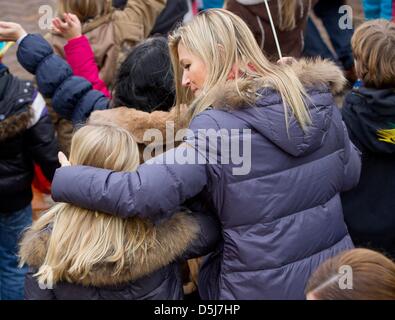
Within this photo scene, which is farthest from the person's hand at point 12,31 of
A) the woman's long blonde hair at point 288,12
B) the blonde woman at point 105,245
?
the woman's long blonde hair at point 288,12

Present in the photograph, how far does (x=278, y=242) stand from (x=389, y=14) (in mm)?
2691

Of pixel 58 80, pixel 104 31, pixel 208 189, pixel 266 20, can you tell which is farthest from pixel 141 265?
pixel 266 20

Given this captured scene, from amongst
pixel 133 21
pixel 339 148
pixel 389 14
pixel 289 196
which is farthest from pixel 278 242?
pixel 389 14

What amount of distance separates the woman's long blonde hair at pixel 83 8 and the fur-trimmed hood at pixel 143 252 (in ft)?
5.04

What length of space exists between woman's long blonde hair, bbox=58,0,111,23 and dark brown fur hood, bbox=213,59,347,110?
1.51 m

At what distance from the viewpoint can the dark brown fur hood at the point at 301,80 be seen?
2.21 metres

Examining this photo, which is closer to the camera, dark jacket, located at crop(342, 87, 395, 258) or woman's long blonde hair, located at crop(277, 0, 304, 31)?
dark jacket, located at crop(342, 87, 395, 258)

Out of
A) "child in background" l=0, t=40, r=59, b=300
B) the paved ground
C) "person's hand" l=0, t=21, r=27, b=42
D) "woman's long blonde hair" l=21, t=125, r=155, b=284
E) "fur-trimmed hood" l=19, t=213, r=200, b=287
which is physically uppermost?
"person's hand" l=0, t=21, r=27, b=42

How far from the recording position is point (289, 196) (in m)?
2.25

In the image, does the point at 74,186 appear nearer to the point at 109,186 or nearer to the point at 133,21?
the point at 109,186

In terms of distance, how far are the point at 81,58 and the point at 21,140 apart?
1.55 ft

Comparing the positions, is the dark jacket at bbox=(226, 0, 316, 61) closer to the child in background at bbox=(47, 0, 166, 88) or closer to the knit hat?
the child in background at bbox=(47, 0, 166, 88)

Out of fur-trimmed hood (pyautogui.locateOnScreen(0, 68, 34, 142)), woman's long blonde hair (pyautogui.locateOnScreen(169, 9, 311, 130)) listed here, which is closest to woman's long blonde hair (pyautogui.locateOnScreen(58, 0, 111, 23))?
fur-trimmed hood (pyautogui.locateOnScreen(0, 68, 34, 142))

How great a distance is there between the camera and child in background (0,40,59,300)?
3209mm
